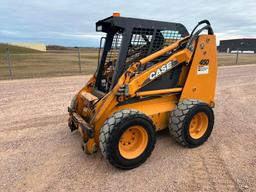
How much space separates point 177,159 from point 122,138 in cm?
86

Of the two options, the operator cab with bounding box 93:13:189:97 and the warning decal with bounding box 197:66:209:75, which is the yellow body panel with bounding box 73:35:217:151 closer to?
the warning decal with bounding box 197:66:209:75

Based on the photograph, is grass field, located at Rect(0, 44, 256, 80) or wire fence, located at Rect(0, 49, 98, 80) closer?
wire fence, located at Rect(0, 49, 98, 80)

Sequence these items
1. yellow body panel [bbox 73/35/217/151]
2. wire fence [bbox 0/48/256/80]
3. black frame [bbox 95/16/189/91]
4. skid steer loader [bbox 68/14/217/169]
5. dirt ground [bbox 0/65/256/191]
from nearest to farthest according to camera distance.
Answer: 1. dirt ground [bbox 0/65/256/191]
2. skid steer loader [bbox 68/14/217/169]
3. yellow body panel [bbox 73/35/217/151]
4. black frame [bbox 95/16/189/91]
5. wire fence [bbox 0/48/256/80]

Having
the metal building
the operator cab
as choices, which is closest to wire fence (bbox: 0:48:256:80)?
the operator cab

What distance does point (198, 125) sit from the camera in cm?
378

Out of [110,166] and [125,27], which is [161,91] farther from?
[110,166]

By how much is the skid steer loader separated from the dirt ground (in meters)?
0.23

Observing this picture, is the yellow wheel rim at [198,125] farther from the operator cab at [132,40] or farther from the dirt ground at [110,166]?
the operator cab at [132,40]

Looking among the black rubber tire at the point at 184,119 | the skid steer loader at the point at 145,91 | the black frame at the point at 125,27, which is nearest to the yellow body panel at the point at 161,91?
the skid steer loader at the point at 145,91

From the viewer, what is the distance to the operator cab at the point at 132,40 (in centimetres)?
339

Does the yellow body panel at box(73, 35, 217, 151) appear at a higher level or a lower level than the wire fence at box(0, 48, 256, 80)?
higher

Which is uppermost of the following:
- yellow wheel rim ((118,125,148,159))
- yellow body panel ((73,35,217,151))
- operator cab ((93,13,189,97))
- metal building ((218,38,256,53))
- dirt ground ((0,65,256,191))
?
metal building ((218,38,256,53))

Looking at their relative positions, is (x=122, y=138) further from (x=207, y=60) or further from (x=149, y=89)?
(x=207, y=60)

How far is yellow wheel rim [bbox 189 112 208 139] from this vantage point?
12.1 ft
